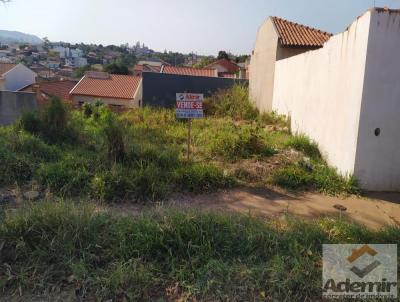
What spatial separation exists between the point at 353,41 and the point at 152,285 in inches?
191

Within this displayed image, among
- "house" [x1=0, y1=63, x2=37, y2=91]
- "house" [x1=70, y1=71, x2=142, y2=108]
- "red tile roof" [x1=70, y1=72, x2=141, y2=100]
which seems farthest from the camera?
"house" [x1=0, y1=63, x2=37, y2=91]

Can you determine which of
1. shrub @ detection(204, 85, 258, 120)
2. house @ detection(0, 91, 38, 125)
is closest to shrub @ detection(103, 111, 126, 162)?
house @ detection(0, 91, 38, 125)

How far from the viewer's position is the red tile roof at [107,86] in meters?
27.2

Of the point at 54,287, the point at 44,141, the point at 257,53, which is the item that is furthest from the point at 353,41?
the point at 257,53

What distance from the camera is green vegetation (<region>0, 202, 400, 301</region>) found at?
2.73m

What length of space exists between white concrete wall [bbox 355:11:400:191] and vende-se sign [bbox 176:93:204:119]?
2.65m

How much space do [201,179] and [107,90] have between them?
24.9m

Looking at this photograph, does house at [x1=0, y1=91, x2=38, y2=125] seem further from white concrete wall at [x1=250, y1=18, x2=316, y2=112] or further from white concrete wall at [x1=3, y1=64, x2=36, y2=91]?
white concrete wall at [x1=3, y1=64, x2=36, y2=91]

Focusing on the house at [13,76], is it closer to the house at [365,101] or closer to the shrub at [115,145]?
the shrub at [115,145]

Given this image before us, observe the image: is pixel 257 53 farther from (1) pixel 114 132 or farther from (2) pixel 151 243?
(2) pixel 151 243

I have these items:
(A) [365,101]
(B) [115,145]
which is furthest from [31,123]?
(A) [365,101]

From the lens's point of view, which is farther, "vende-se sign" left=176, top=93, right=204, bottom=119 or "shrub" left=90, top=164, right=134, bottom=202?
"vende-se sign" left=176, top=93, right=204, bottom=119

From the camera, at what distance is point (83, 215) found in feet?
11.2

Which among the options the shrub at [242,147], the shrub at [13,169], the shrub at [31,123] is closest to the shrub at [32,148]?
the shrub at [13,169]
